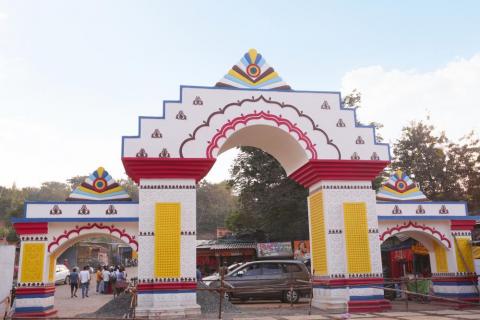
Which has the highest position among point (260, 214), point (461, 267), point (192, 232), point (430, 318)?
point (260, 214)

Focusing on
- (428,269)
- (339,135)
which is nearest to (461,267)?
(428,269)

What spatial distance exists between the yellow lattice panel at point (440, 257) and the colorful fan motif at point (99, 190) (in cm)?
923

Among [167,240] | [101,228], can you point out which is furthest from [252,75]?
[101,228]

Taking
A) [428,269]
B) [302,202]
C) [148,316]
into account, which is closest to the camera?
[148,316]

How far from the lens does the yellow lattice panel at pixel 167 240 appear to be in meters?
11.0

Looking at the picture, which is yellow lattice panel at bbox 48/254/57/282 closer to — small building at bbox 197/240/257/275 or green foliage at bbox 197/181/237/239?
small building at bbox 197/240/257/275

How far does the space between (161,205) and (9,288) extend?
16.9 feet

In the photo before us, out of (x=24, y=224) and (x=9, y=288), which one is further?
(x=9, y=288)

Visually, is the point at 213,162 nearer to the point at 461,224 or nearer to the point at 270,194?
the point at 461,224

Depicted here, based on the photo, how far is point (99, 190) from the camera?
12.5 metres

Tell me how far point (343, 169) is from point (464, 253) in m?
4.57

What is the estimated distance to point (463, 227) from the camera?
13.5m

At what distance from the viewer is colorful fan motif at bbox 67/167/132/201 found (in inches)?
489

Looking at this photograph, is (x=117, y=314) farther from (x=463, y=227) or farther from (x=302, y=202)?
(x=302, y=202)
